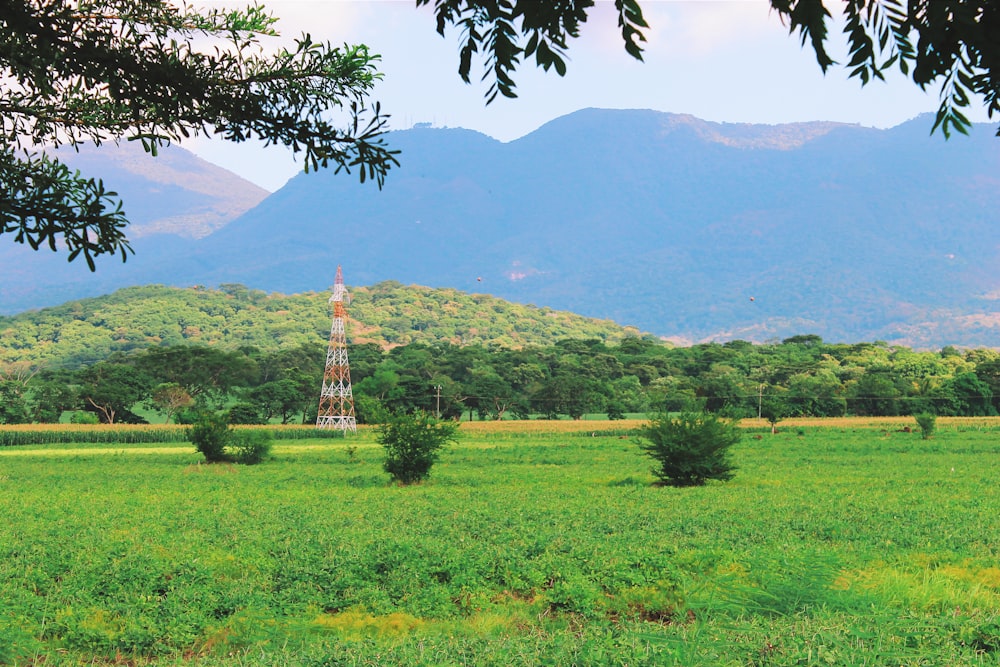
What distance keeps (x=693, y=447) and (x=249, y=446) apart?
69.6ft

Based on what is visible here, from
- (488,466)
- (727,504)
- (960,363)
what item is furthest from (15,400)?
(960,363)

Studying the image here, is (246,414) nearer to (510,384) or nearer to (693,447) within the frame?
(510,384)

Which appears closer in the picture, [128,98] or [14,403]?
[128,98]

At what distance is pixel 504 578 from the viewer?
1164 centimetres

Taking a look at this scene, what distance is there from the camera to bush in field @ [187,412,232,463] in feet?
134

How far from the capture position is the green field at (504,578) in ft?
24.3

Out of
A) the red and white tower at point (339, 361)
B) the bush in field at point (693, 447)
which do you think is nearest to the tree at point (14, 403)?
the red and white tower at point (339, 361)

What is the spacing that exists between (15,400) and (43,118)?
283 ft

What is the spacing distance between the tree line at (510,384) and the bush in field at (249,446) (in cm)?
2851

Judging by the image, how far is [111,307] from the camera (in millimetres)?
168875

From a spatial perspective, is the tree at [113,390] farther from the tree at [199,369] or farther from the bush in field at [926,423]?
the bush in field at [926,423]

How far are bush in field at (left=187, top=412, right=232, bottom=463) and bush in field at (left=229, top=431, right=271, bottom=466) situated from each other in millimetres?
522

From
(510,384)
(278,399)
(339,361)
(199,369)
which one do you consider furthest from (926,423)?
(199,369)

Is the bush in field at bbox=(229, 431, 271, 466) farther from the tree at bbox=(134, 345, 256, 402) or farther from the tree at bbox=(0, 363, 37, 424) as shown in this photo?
the tree at bbox=(134, 345, 256, 402)
